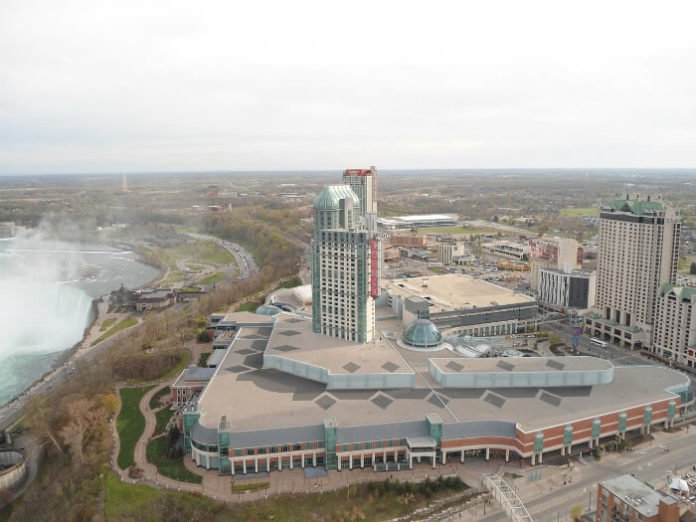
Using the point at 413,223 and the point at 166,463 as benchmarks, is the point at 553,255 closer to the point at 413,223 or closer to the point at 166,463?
the point at 166,463

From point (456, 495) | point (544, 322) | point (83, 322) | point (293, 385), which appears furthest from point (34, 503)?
point (544, 322)

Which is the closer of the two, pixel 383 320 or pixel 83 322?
pixel 383 320

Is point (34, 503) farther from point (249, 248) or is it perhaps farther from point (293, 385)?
point (249, 248)

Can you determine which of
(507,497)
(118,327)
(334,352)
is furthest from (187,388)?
(118,327)

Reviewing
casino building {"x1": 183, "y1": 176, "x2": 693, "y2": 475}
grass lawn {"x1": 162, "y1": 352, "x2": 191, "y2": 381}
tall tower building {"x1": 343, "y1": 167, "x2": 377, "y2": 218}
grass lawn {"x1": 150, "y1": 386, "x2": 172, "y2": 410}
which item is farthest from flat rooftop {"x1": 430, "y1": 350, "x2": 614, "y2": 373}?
tall tower building {"x1": 343, "y1": 167, "x2": 377, "y2": 218}

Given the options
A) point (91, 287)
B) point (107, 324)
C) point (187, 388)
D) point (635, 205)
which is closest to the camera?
point (187, 388)

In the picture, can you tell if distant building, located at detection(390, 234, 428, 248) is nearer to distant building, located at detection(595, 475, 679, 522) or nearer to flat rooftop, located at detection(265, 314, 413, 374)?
flat rooftop, located at detection(265, 314, 413, 374)
